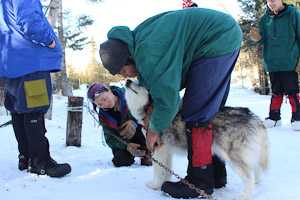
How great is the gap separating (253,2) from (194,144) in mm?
14895

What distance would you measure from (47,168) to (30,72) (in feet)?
3.21

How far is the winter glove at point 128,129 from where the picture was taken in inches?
110

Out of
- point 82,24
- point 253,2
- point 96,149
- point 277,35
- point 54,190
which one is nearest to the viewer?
point 54,190

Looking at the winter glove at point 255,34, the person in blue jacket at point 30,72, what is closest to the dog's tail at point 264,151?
the person in blue jacket at point 30,72

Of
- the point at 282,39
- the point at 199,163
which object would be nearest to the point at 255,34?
the point at 282,39

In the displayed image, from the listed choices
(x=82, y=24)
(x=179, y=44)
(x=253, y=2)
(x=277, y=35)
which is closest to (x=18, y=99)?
(x=179, y=44)

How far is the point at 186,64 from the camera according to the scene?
165cm

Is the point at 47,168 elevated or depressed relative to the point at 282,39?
depressed

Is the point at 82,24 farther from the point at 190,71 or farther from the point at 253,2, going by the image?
the point at 190,71

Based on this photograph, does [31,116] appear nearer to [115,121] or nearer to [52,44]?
[52,44]

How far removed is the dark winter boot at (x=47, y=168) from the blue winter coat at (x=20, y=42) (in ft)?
2.97

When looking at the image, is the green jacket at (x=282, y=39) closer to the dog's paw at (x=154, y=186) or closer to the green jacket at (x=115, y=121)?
the green jacket at (x=115, y=121)

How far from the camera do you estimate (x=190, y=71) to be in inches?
67.4

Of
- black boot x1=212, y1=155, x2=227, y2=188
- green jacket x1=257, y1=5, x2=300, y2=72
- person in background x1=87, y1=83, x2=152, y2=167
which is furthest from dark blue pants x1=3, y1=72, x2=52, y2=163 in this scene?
green jacket x1=257, y1=5, x2=300, y2=72
